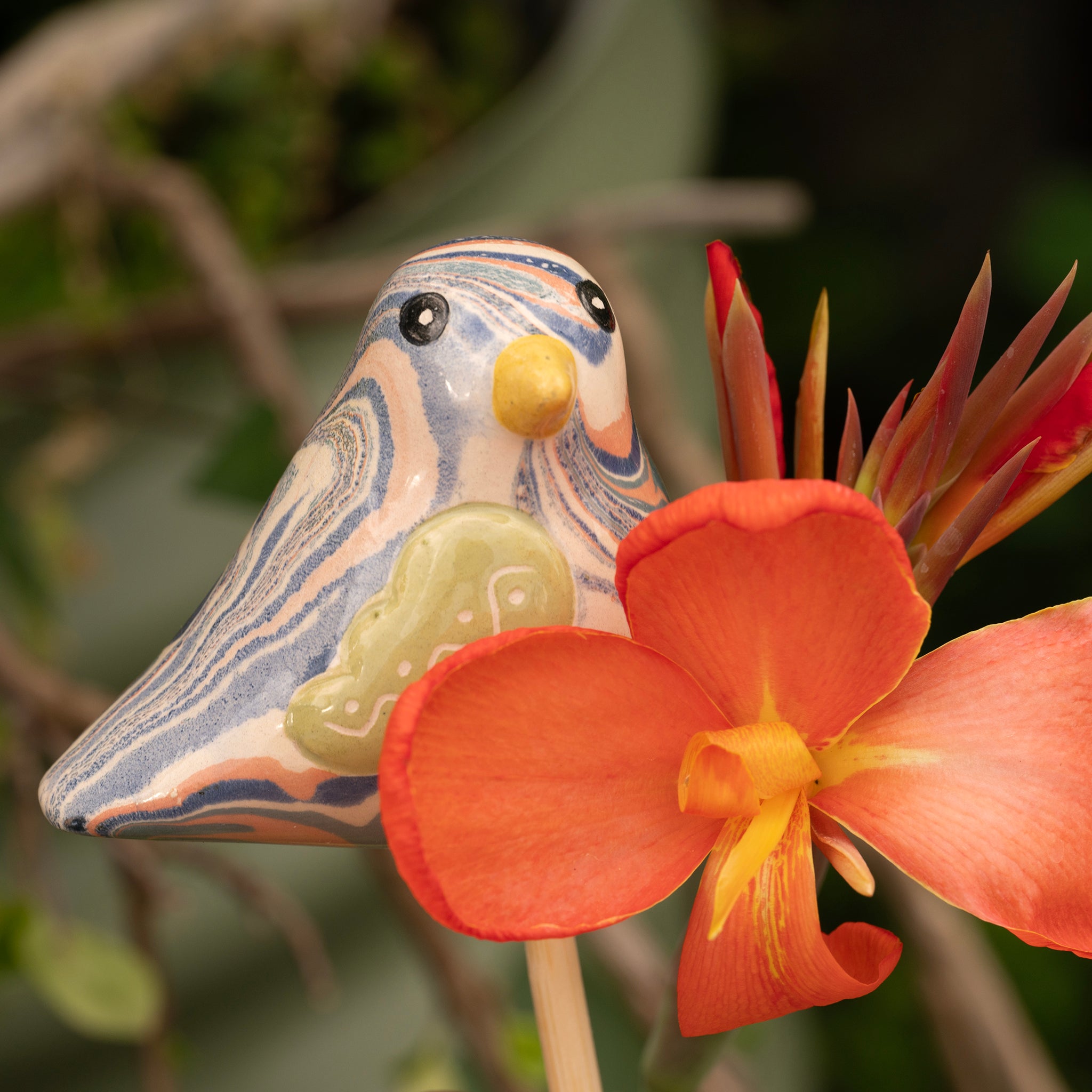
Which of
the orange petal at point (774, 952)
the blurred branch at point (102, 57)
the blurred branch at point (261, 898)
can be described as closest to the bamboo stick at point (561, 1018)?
the orange petal at point (774, 952)

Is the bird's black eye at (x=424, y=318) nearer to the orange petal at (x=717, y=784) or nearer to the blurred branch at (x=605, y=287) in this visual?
the orange petal at (x=717, y=784)

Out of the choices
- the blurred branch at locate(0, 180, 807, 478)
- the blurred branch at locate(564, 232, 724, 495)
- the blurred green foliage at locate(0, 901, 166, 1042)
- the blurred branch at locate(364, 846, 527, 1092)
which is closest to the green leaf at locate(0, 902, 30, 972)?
the blurred green foliage at locate(0, 901, 166, 1042)

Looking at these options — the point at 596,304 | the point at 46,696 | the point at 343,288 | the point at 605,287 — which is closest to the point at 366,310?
the point at 343,288

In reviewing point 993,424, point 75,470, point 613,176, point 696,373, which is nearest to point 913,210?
point 696,373

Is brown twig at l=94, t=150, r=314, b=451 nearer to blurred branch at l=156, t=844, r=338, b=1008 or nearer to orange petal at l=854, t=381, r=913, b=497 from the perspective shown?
blurred branch at l=156, t=844, r=338, b=1008

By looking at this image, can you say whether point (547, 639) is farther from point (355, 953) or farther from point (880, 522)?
point (355, 953)

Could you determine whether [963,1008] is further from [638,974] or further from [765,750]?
[765,750]

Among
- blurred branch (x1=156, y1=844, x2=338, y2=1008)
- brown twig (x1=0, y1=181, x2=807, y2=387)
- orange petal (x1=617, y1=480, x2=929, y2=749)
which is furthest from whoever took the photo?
brown twig (x1=0, y1=181, x2=807, y2=387)
